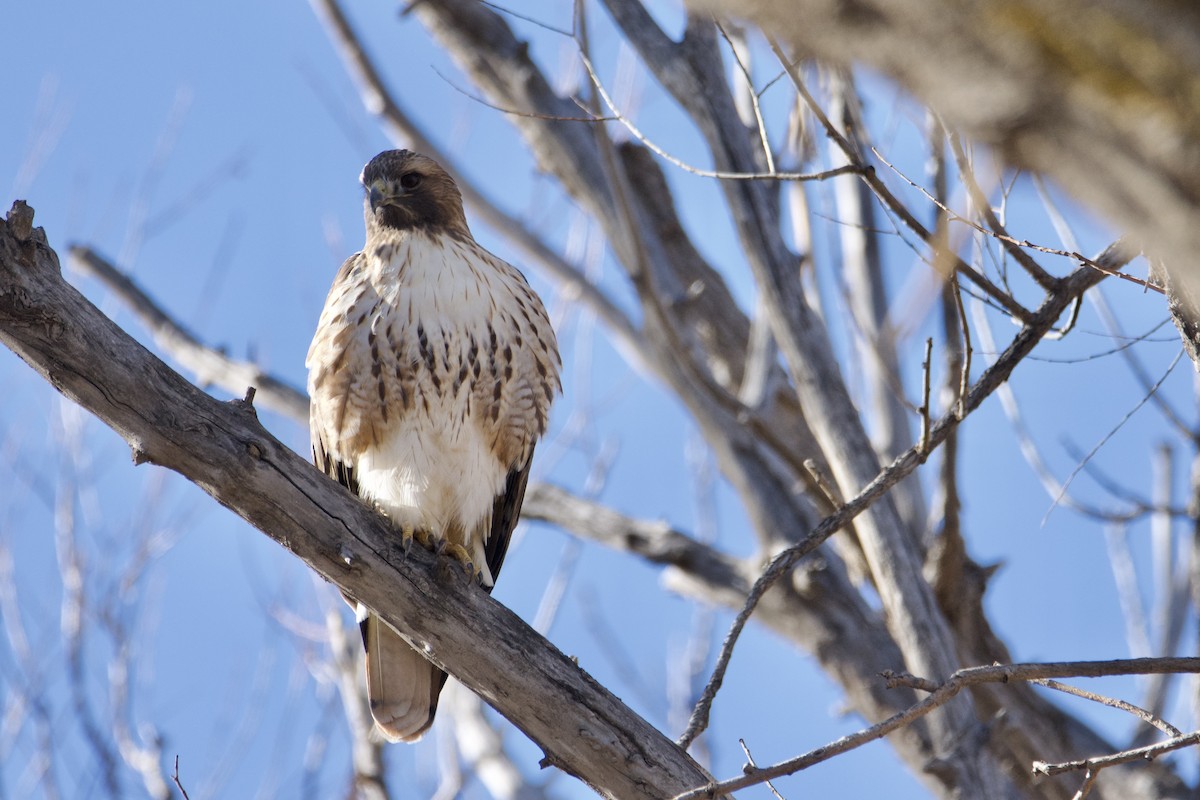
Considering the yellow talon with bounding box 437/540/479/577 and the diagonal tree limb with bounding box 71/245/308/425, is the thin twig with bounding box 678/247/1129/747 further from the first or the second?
the diagonal tree limb with bounding box 71/245/308/425

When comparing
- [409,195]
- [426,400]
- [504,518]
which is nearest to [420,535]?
[426,400]

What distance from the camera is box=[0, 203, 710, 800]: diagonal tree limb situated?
2.35 meters

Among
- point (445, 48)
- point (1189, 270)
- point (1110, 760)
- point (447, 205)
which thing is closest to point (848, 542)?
point (447, 205)

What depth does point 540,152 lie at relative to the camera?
5.38 meters

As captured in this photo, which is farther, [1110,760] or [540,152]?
[540,152]

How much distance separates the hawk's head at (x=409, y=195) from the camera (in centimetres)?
426

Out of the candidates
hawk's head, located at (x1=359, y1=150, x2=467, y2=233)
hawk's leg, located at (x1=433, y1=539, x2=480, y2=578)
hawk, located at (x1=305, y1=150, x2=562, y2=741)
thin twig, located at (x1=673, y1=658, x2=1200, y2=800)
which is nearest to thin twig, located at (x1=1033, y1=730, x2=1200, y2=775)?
thin twig, located at (x1=673, y1=658, x2=1200, y2=800)

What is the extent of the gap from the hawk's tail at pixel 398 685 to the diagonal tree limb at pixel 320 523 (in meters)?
0.84

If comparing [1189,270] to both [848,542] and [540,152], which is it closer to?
[848,542]

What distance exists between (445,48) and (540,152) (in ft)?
2.48

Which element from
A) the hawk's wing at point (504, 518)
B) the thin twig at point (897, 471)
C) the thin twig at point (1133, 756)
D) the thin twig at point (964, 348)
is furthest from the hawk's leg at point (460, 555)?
the thin twig at point (1133, 756)

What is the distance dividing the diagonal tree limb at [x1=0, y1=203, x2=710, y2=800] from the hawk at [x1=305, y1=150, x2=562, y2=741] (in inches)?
23.6

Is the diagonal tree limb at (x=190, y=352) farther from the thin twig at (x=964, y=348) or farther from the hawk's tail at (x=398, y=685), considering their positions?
the thin twig at (x=964, y=348)

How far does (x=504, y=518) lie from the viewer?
162 inches
